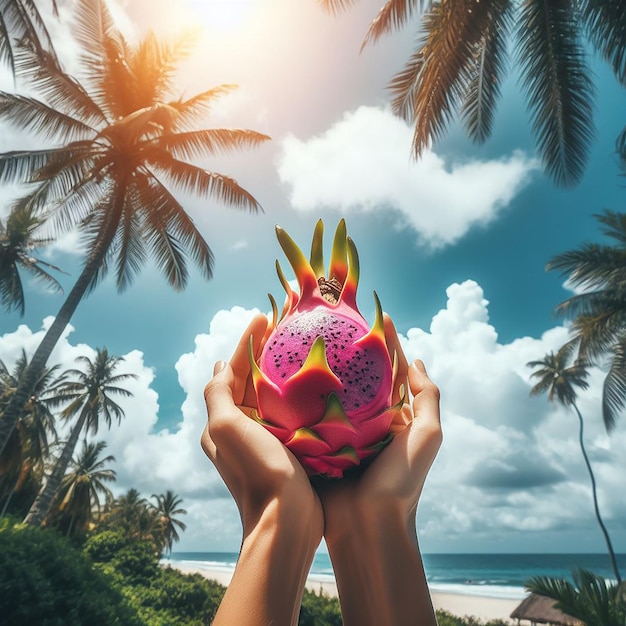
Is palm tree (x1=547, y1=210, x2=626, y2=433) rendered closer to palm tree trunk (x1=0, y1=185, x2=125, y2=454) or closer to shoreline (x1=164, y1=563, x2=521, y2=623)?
palm tree trunk (x1=0, y1=185, x2=125, y2=454)

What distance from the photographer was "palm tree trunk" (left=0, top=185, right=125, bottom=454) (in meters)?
6.51

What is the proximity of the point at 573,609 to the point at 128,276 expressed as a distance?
9.00m

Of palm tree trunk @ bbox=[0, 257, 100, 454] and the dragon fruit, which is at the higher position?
palm tree trunk @ bbox=[0, 257, 100, 454]

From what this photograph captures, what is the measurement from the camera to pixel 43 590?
214 inches

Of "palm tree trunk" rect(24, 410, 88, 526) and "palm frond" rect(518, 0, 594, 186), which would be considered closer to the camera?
"palm frond" rect(518, 0, 594, 186)

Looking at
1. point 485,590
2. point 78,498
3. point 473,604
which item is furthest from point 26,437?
point 485,590

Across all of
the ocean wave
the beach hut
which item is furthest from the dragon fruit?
the ocean wave

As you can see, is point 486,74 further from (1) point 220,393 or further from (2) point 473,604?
(2) point 473,604

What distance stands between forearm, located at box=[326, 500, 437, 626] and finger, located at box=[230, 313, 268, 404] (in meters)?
0.54

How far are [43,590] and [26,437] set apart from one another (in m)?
10.3

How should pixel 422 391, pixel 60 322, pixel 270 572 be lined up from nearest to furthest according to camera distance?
pixel 270 572 < pixel 422 391 < pixel 60 322

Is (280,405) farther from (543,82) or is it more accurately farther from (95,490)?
(95,490)

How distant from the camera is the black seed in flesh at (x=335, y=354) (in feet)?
4.05

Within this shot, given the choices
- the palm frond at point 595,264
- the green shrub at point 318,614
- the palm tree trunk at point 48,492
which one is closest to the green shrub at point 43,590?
the palm tree trunk at point 48,492
